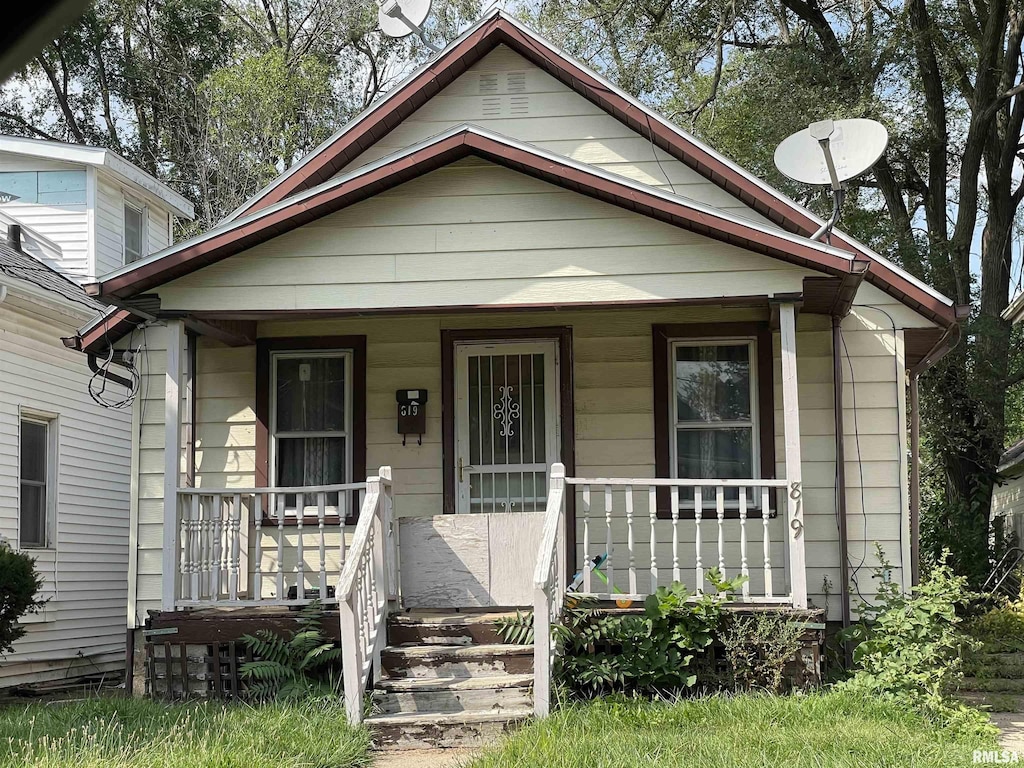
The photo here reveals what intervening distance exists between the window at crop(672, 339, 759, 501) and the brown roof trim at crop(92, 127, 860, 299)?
2008 mm

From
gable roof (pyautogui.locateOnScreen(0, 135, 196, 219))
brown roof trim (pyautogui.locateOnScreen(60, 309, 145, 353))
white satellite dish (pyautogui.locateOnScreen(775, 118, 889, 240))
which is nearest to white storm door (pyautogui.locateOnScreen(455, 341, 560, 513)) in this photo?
white satellite dish (pyautogui.locateOnScreen(775, 118, 889, 240))

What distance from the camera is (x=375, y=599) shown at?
7.96 metres

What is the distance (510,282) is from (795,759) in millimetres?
3907

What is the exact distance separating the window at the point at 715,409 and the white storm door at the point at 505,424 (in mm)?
1101

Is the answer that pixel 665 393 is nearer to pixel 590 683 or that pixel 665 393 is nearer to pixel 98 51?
pixel 590 683

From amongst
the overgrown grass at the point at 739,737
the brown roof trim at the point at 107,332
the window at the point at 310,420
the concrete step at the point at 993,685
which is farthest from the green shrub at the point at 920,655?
the brown roof trim at the point at 107,332

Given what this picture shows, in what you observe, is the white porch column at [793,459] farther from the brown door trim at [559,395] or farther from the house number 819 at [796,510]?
the brown door trim at [559,395]

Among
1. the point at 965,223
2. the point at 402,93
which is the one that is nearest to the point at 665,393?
the point at 402,93

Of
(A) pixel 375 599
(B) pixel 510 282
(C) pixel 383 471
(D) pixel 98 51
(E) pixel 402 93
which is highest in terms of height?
(D) pixel 98 51

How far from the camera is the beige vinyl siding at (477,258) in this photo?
27.2 ft

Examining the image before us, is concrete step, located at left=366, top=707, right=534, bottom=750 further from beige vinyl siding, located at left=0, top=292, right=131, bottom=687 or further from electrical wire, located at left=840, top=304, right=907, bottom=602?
beige vinyl siding, located at left=0, top=292, right=131, bottom=687

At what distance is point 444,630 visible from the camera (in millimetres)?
8141

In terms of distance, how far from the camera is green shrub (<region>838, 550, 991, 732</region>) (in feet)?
24.0

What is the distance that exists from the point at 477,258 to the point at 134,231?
9.94 m
